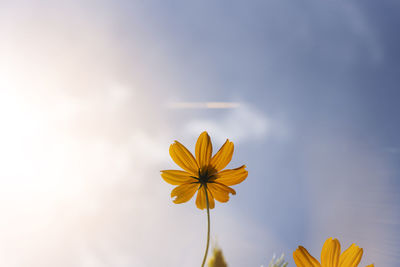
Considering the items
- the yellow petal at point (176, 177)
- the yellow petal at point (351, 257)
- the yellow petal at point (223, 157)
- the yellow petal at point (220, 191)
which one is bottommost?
the yellow petal at point (351, 257)

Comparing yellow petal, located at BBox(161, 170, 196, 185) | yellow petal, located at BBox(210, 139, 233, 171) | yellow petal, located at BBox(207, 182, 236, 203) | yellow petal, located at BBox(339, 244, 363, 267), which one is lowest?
yellow petal, located at BBox(339, 244, 363, 267)

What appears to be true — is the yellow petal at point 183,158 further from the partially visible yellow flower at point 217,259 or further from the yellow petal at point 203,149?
the partially visible yellow flower at point 217,259

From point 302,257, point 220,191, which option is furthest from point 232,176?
point 302,257

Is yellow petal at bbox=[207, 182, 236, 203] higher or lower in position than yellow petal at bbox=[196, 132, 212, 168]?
lower

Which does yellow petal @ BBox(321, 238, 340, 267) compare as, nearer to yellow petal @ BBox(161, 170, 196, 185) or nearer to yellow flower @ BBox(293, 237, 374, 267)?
yellow flower @ BBox(293, 237, 374, 267)

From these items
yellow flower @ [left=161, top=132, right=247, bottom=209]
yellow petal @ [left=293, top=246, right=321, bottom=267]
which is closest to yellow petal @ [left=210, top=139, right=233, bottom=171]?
yellow flower @ [left=161, top=132, right=247, bottom=209]

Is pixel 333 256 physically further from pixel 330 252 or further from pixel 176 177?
pixel 176 177

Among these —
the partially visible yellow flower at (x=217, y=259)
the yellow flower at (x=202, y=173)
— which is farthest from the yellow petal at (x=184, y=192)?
the partially visible yellow flower at (x=217, y=259)
